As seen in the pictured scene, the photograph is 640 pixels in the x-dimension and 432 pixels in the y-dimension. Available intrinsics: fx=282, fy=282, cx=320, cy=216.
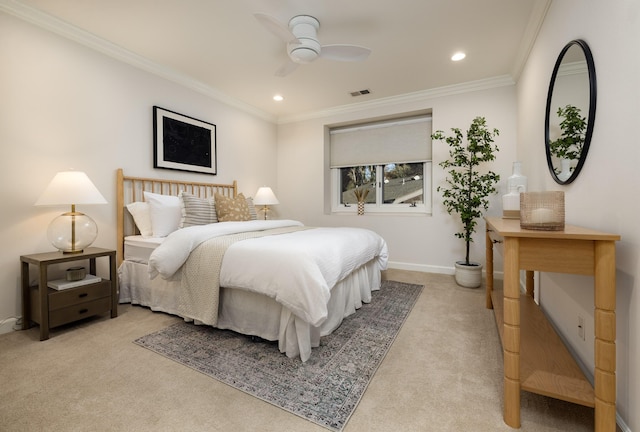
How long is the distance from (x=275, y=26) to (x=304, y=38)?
0.33 m

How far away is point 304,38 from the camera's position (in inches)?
89.7

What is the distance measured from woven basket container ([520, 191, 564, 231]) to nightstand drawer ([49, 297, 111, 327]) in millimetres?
2955

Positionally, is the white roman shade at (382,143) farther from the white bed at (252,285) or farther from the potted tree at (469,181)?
the white bed at (252,285)

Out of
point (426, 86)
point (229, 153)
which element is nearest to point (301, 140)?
point (229, 153)

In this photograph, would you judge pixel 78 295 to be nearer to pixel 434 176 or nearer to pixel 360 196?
pixel 360 196

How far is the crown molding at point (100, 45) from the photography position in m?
2.15

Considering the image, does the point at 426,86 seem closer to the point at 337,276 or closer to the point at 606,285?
the point at 337,276

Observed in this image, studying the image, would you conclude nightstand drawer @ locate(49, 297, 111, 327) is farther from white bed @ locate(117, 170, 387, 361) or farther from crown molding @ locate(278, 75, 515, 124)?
crown molding @ locate(278, 75, 515, 124)

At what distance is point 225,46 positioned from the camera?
2.74m

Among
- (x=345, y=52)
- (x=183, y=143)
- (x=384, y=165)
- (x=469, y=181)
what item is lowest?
(x=469, y=181)

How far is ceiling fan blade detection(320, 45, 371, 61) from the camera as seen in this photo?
225 centimetres

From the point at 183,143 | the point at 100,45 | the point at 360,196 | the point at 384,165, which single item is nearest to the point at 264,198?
the point at 183,143

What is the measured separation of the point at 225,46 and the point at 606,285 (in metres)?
3.23

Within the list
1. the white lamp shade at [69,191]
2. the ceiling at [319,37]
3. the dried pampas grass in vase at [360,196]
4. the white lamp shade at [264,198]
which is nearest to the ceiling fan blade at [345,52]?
the ceiling at [319,37]
